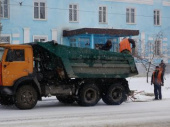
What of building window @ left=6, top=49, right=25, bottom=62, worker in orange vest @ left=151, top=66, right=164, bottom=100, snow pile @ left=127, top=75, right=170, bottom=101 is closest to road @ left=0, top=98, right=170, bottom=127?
building window @ left=6, top=49, right=25, bottom=62

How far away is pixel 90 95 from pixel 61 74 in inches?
59.0

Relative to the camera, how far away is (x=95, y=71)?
620 inches

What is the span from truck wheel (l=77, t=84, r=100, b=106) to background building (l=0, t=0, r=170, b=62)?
14.6 meters

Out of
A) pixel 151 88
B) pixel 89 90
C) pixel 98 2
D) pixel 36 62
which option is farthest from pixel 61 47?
pixel 98 2

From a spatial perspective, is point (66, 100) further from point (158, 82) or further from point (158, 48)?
point (158, 48)

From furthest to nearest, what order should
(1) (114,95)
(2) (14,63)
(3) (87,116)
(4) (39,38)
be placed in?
(4) (39,38) < (1) (114,95) < (2) (14,63) < (3) (87,116)

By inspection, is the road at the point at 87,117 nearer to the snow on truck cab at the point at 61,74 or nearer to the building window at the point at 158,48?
the snow on truck cab at the point at 61,74

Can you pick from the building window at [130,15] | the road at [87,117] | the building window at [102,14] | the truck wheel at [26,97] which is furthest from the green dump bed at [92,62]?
the building window at [130,15]

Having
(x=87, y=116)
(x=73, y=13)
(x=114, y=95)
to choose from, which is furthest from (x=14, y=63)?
(x=73, y=13)

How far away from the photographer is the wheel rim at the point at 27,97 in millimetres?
14102

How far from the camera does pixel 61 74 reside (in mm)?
15180

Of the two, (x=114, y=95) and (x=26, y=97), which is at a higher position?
(x=26, y=97)

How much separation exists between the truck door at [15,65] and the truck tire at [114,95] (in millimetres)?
3525

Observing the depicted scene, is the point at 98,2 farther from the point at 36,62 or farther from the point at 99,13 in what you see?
the point at 36,62
